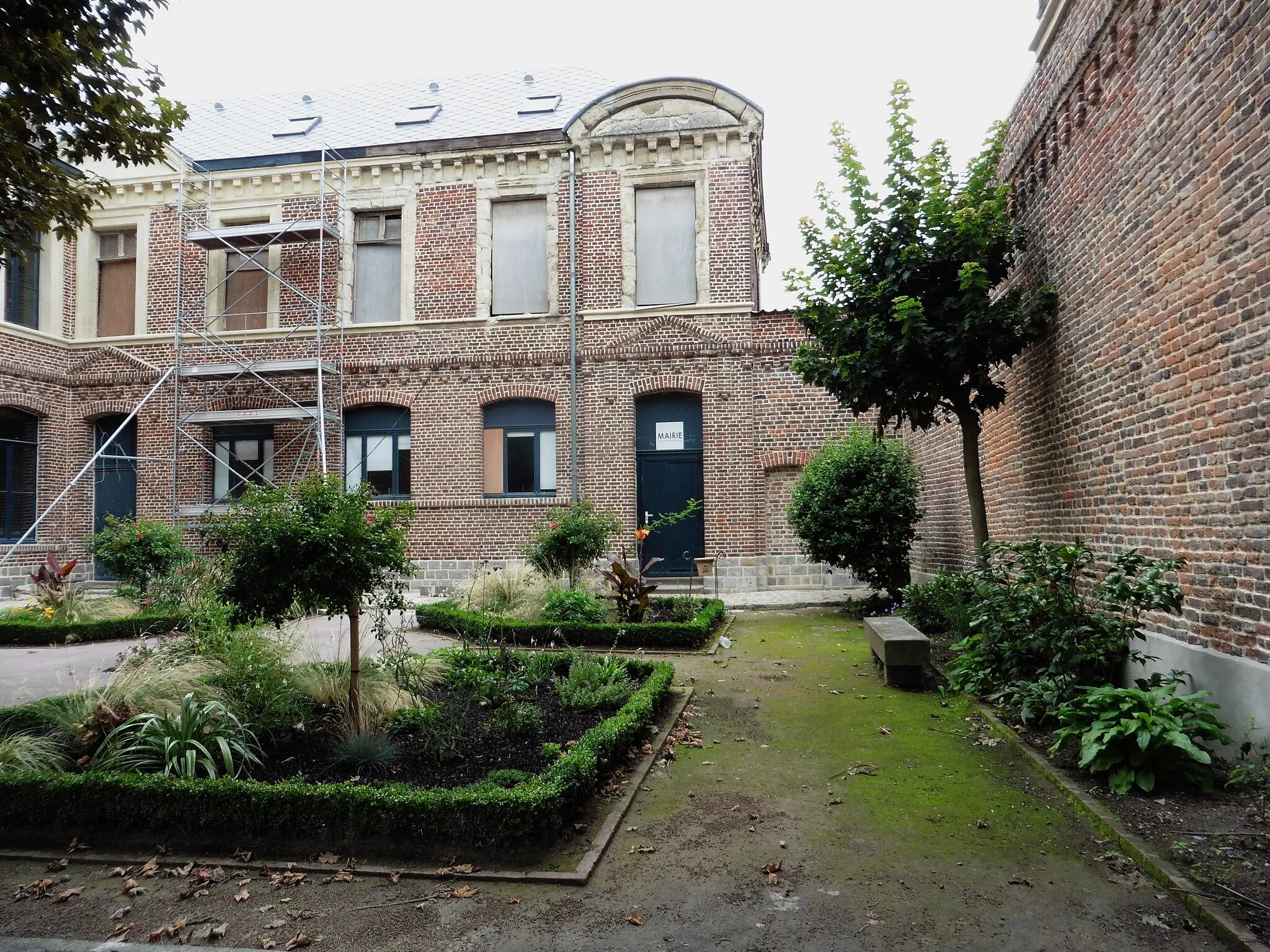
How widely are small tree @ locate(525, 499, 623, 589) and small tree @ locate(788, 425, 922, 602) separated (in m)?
3.03

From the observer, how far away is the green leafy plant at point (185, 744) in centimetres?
441

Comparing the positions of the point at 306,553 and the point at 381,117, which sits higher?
the point at 381,117

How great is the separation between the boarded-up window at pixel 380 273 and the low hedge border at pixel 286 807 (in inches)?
526

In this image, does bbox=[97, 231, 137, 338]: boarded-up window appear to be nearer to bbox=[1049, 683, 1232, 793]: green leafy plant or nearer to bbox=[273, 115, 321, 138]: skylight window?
bbox=[273, 115, 321, 138]: skylight window

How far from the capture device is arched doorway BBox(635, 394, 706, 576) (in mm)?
15078

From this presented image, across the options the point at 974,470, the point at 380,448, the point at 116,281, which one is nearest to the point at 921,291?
the point at 974,470

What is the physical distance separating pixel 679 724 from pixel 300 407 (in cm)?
1232

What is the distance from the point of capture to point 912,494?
1153cm

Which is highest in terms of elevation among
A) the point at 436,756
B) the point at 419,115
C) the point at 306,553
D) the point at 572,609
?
the point at 419,115

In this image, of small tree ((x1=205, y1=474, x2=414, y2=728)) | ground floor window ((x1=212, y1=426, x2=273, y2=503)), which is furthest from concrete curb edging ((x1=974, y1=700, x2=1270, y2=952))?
ground floor window ((x1=212, y1=426, x2=273, y2=503))

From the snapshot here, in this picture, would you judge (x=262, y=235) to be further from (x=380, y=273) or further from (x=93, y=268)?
(x=93, y=268)

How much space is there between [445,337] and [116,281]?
7841mm

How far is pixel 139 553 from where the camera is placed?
1178cm

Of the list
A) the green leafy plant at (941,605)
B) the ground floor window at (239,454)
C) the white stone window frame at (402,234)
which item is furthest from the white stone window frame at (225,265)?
the green leafy plant at (941,605)
